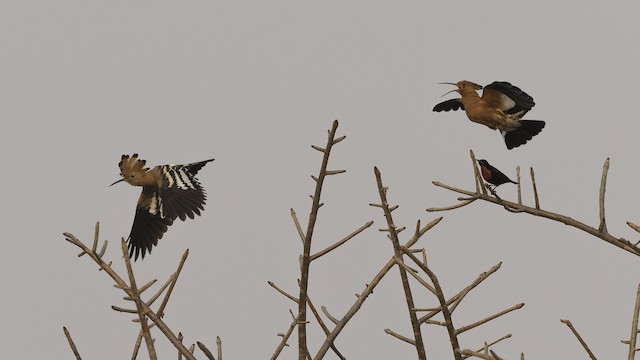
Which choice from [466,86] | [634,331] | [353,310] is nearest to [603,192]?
[634,331]

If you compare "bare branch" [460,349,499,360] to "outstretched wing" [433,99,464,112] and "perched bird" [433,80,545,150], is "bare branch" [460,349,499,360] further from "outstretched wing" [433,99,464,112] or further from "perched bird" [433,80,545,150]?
"outstretched wing" [433,99,464,112]

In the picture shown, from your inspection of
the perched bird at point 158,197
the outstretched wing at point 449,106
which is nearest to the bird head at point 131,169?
the perched bird at point 158,197

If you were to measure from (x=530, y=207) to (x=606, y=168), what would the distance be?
0.45 m

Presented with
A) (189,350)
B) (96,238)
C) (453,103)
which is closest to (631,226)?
(189,350)

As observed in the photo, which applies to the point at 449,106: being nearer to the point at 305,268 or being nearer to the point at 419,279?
the point at 305,268

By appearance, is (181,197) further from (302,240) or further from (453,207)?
(453,207)

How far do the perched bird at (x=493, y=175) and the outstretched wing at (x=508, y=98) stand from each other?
17.1 inches

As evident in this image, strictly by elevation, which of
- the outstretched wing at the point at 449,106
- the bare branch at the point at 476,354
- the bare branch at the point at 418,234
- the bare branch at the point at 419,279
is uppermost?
the outstretched wing at the point at 449,106

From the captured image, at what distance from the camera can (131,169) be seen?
A: 7809 millimetres

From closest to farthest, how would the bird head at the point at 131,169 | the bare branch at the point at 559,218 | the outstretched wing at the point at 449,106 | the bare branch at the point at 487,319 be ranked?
1. the bare branch at the point at 487,319
2. the bare branch at the point at 559,218
3. the outstretched wing at the point at 449,106
4. the bird head at the point at 131,169

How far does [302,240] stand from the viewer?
4.83 meters

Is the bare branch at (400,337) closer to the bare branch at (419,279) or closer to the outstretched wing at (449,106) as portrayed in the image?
the bare branch at (419,279)

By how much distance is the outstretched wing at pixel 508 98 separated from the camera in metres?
5.98

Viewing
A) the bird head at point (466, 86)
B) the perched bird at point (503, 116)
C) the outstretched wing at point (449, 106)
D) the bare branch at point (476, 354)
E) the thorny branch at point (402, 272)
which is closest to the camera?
the bare branch at point (476, 354)
